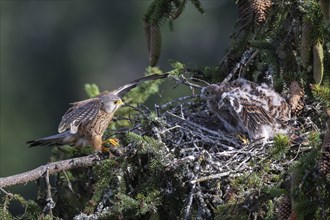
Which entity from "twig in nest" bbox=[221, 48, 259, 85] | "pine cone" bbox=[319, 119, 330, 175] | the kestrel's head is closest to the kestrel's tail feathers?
the kestrel's head

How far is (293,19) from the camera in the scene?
18.4 feet

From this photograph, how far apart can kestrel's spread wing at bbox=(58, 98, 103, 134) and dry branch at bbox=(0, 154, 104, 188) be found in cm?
28

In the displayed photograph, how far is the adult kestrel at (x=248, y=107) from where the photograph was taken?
6.22 meters

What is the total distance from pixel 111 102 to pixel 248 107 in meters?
0.99

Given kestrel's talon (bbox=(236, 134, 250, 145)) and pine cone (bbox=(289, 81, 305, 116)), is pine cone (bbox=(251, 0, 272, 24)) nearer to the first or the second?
pine cone (bbox=(289, 81, 305, 116))

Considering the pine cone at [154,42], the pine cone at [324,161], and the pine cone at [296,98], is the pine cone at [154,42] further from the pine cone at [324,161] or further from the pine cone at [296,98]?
the pine cone at [324,161]

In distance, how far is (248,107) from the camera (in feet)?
21.1

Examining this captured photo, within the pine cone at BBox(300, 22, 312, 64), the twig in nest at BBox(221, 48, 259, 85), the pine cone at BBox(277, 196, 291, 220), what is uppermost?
the pine cone at BBox(300, 22, 312, 64)

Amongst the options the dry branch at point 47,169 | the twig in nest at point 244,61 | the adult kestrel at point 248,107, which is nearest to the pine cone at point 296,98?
the adult kestrel at point 248,107

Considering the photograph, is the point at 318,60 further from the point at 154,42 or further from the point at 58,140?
the point at 58,140

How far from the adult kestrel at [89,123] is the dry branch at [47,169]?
41 centimetres

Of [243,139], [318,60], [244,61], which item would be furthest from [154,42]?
[318,60]

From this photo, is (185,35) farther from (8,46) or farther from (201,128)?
(201,128)

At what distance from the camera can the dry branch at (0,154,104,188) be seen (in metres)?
5.77
